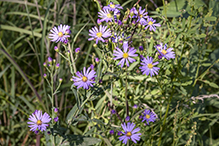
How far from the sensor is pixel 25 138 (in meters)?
1.92

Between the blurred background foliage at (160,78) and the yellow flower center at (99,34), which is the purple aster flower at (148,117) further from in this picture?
the yellow flower center at (99,34)

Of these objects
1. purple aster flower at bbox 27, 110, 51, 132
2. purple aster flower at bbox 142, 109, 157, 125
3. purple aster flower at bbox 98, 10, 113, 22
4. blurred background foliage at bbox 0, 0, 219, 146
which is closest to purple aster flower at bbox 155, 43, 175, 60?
blurred background foliage at bbox 0, 0, 219, 146

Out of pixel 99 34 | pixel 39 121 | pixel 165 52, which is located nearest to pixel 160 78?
pixel 165 52

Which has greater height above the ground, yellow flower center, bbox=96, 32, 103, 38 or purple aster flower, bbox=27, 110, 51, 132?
yellow flower center, bbox=96, 32, 103, 38

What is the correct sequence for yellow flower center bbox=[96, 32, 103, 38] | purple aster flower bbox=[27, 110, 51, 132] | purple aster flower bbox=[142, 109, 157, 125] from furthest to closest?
purple aster flower bbox=[142, 109, 157, 125] < yellow flower center bbox=[96, 32, 103, 38] < purple aster flower bbox=[27, 110, 51, 132]

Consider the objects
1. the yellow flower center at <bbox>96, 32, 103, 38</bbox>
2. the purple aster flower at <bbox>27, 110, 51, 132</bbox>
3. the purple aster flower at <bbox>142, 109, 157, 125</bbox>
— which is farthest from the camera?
the purple aster flower at <bbox>142, 109, 157, 125</bbox>

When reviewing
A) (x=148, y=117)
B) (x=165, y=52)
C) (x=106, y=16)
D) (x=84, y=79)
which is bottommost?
(x=148, y=117)

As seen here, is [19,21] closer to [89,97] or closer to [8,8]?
[8,8]

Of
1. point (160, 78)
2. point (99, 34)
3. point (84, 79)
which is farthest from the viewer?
point (160, 78)

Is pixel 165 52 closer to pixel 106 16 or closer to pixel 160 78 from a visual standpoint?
pixel 160 78

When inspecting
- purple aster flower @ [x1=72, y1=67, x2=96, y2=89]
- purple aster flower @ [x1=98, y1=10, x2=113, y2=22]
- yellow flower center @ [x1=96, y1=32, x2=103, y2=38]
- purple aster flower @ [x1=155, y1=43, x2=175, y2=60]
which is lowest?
purple aster flower @ [x1=72, y1=67, x2=96, y2=89]

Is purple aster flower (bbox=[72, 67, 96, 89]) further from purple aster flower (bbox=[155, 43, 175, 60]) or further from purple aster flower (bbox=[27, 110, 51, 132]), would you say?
purple aster flower (bbox=[155, 43, 175, 60])

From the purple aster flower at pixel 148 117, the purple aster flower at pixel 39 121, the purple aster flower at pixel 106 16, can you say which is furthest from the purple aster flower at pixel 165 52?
the purple aster flower at pixel 39 121

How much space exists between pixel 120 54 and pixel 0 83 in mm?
1659
